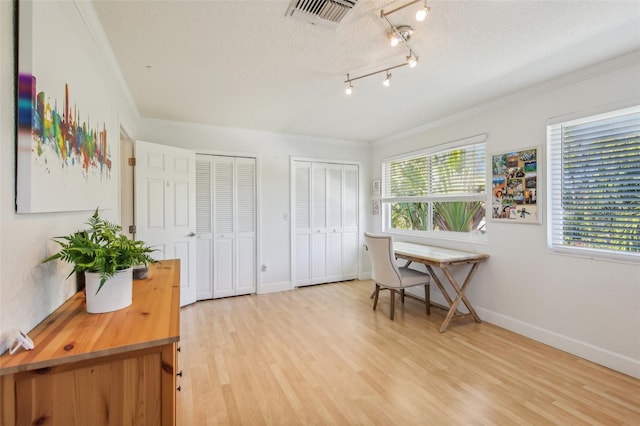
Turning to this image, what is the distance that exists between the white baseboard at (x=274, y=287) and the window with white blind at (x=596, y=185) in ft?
10.5

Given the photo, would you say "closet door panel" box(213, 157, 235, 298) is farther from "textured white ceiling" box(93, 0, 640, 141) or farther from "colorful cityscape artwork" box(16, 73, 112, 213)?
"colorful cityscape artwork" box(16, 73, 112, 213)

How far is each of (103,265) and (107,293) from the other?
13 cm

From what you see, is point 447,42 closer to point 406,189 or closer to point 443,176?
point 443,176

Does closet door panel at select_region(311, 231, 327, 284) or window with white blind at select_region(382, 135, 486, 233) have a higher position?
window with white blind at select_region(382, 135, 486, 233)

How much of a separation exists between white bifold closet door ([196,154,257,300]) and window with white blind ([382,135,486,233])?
2158 mm

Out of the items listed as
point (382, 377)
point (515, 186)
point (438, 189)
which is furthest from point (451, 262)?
point (382, 377)

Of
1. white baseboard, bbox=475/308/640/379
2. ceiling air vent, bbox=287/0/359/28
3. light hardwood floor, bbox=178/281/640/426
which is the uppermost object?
ceiling air vent, bbox=287/0/359/28

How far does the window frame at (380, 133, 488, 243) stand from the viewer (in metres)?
3.25

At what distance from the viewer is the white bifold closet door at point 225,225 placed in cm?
388

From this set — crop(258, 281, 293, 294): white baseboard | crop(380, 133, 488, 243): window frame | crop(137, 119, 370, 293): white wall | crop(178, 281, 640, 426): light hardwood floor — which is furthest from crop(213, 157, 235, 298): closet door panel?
crop(380, 133, 488, 243): window frame

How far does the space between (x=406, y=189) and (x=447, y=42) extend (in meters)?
2.56

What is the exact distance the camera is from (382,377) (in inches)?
83.9

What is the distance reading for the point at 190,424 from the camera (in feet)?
5.51

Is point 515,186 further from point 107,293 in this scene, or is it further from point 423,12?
point 107,293
